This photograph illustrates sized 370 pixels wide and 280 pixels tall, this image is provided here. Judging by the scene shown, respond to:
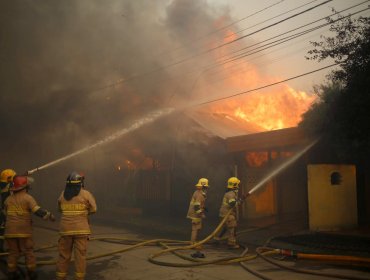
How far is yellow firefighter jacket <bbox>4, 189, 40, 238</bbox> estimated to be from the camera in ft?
19.8

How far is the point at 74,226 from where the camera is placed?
18.0 ft

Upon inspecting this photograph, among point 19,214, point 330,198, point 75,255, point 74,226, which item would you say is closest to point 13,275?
point 19,214

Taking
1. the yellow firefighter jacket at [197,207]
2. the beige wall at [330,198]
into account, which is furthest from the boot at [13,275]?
the beige wall at [330,198]

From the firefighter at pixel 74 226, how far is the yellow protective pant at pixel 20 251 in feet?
2.90

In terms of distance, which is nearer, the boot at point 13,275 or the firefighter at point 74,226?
the firefighter at point 74,226

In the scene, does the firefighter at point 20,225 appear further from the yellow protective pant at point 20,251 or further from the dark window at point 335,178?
the dark window at point 335,178

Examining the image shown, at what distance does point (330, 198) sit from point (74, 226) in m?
8.18

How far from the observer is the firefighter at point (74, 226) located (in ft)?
17.7

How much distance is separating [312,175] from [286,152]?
3.86 m

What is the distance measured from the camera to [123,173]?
18.1m

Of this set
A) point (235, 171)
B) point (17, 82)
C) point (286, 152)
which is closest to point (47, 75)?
point (17, 82)

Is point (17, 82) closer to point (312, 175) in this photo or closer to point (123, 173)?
point (123, 173)

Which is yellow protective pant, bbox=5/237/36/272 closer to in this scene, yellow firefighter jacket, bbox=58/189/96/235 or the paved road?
the paved road

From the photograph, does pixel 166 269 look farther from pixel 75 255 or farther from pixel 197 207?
pixel 197 207
